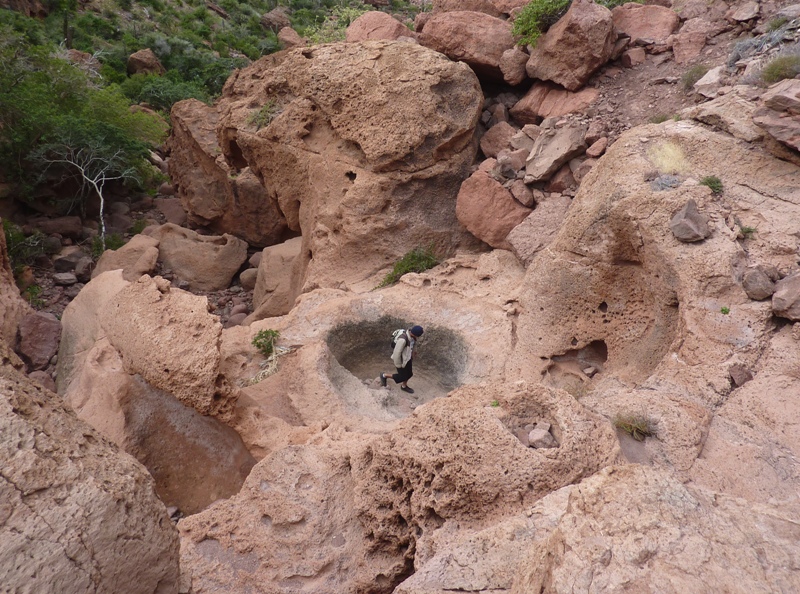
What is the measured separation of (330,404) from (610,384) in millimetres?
2883

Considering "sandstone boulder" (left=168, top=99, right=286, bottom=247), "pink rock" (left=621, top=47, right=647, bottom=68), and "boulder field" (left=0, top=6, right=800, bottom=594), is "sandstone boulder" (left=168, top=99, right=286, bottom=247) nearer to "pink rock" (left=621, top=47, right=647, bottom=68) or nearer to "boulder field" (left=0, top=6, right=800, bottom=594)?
"boulder field" (left=0, top=6, right=800, bottom=594)

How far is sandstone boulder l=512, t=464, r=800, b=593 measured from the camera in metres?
1.91

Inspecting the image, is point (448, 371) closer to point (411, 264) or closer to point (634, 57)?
point (411, 264)

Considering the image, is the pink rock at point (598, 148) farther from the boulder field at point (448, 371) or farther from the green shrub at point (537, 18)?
the green shrub at point (537, 18)

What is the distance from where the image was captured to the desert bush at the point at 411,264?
849cm

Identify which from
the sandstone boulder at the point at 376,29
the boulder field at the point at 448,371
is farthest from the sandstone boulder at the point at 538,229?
the sandstone boulder at the point at 376,29

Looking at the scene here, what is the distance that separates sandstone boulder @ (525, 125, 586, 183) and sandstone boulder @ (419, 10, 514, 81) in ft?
7.09

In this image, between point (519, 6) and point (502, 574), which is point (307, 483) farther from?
point (519, 6)

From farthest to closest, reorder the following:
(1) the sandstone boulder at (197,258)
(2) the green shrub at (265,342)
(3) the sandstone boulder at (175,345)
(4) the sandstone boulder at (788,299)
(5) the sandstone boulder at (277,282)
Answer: (1) the sandstone boulder at (197,258) < (5) the sandstone boulder at (277,282) < (2) the green shrub at (265,342) < (3) the sandstone boulder at (175,345) < (4) the sandstone boulder at (788,299)

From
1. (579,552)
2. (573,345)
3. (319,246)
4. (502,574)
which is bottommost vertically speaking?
(319,246)

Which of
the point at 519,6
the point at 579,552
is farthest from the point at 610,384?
the point at 519,6

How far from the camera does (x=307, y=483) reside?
172 inches

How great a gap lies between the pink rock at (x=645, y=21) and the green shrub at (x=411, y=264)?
15.1 ft

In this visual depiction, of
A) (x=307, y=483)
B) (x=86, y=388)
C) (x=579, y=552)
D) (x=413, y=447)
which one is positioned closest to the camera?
(x=579, y=552)
